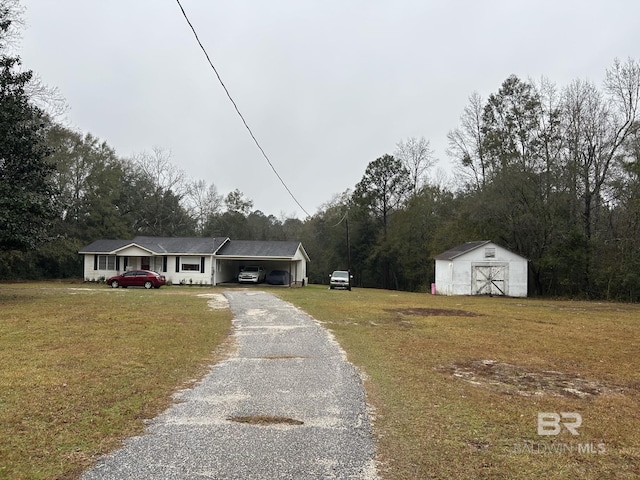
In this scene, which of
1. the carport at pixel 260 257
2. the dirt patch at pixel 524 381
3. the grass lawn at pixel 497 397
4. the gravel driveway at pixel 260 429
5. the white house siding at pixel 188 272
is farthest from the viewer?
the carport at pixel 260 257

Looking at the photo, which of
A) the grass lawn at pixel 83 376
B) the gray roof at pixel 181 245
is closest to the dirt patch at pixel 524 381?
the grass lawn at pixel 83 376

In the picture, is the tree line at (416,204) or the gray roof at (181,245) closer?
the tree line at (416,204)

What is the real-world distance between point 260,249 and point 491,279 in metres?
18.3

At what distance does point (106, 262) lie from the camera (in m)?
37.9

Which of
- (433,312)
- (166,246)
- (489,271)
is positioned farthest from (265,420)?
(166,246)

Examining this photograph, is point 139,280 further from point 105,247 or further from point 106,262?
point 105,247

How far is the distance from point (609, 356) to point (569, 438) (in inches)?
255

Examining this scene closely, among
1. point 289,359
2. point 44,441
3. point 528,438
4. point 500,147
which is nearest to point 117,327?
point 289,359

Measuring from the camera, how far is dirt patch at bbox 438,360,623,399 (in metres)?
6.90

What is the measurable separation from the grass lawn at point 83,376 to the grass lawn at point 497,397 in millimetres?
2865

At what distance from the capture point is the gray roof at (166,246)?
36.7 meters

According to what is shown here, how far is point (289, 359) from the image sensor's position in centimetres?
877

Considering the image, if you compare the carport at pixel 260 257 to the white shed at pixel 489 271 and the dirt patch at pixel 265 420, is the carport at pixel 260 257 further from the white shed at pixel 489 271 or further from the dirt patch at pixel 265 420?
the dirt patch at pixel 265 420

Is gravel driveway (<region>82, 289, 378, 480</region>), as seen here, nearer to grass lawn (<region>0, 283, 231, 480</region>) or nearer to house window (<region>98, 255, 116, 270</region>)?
grass lawn (<region>0, 283, 231, 480</region>)
